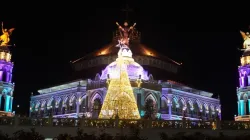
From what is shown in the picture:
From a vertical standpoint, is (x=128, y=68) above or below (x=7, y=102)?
above

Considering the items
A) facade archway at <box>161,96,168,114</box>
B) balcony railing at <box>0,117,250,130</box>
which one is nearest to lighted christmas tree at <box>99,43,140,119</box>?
balcony railing at <box>0,117,250,130</box>

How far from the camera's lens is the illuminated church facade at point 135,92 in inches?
2355

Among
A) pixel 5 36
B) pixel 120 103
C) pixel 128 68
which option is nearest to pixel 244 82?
pixel 128 68

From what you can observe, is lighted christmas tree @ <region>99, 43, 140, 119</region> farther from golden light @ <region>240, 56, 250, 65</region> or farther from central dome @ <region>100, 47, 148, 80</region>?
golden light @ <region>240, 56, 250, 65</region>

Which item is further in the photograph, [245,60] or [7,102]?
[245,60]

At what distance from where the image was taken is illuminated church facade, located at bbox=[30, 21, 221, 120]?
2355 inches

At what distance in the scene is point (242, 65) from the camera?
200ft

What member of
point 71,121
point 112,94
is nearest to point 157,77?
point 112,94

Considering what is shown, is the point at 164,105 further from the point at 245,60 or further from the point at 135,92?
the point at 245,60

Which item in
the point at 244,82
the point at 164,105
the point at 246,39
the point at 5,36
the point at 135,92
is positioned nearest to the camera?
the point at 5,36

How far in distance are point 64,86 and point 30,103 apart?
856cm

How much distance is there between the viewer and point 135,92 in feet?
195

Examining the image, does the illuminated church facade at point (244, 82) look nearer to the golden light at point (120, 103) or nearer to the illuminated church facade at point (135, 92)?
the illuminated church facade at point (135, 92)

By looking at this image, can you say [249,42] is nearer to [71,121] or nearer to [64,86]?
[64,86]
